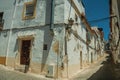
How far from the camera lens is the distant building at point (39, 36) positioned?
467 inches

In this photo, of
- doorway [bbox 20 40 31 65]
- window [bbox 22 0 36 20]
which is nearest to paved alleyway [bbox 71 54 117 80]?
doorway [bbox 20 40 31 65]

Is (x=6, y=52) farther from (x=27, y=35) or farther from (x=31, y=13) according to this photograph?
(x=31, y=13)

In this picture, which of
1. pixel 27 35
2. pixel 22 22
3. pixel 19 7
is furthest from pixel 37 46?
pixel 19 7

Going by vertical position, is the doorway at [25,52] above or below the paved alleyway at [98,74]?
above

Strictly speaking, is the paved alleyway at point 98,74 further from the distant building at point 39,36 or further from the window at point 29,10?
the window at point 29,10

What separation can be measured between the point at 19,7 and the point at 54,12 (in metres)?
3.58

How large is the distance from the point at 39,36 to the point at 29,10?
261cm

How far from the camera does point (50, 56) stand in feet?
39.2

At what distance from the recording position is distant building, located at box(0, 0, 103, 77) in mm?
11872

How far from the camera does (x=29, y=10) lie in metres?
13.8

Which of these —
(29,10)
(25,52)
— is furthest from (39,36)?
(29,10)

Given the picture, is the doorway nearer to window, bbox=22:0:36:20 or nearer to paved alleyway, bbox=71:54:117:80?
window, bbox=22:0:36:20

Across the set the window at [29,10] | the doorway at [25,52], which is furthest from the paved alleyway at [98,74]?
the window at [29,10]

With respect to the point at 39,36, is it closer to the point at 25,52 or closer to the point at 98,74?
the point at 25,52
